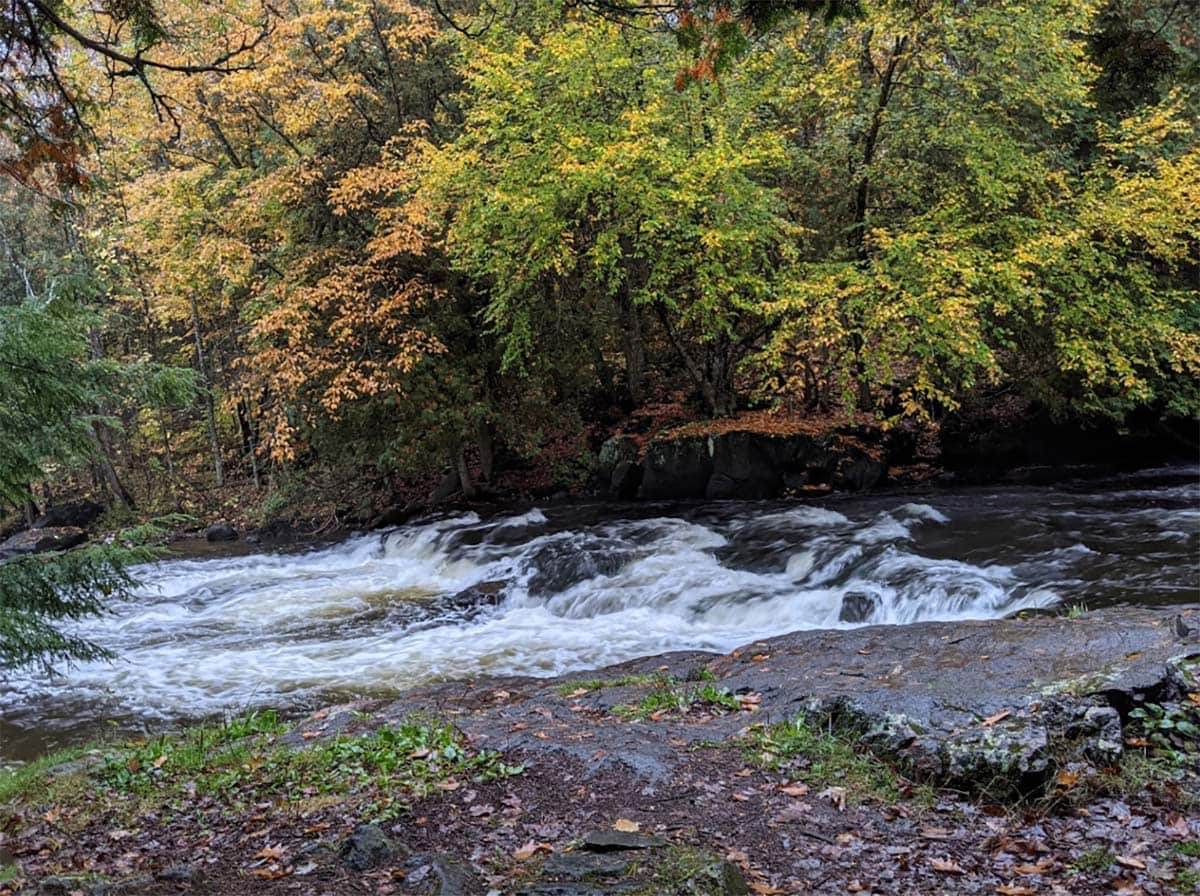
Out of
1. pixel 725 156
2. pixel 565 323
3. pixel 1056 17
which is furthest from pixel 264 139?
pixel 1056 17

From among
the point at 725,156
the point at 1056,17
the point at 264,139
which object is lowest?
the point at 725,156

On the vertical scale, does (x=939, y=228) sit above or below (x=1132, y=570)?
above

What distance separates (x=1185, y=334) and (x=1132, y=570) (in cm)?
609

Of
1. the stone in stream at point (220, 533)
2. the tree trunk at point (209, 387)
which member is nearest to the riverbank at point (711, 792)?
the stone in stream at point (220, 533)

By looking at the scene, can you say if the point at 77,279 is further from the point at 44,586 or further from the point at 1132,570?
the point at 1132,570

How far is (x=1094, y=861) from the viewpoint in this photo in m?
3.40

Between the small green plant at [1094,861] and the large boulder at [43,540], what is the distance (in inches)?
758

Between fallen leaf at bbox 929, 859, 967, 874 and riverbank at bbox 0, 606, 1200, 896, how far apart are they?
1 cm

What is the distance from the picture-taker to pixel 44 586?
533 centimetres

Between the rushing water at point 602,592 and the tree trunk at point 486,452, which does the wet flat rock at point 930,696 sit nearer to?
the rushing water at point 602,592

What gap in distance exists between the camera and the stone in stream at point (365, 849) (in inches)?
143

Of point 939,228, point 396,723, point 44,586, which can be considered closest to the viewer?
point 44,586

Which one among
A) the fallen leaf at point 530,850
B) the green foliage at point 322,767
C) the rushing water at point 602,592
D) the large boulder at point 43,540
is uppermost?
the large boulder at point 43,540

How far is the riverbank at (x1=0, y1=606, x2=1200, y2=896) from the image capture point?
11.4 ft
